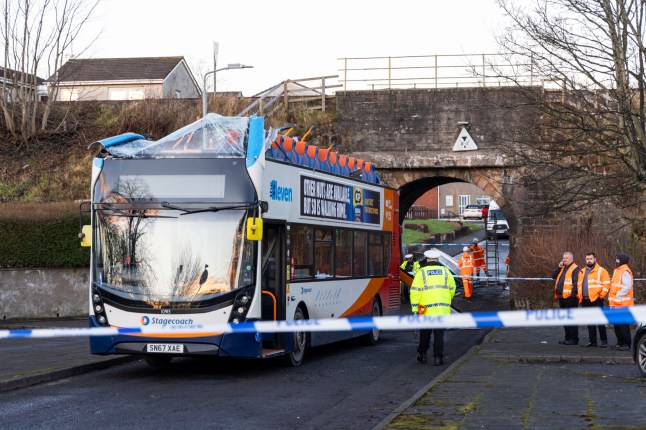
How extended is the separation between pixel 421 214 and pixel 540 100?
195 feet

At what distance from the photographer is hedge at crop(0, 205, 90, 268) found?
25000 millimetres

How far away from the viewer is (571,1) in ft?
67.7

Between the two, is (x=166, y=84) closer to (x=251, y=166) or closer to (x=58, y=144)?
(x=58, y=144)

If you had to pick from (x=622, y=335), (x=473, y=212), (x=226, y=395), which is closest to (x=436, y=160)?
(x=622, y=335)

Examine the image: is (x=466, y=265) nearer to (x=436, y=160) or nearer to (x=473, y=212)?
(x=436, y=160)

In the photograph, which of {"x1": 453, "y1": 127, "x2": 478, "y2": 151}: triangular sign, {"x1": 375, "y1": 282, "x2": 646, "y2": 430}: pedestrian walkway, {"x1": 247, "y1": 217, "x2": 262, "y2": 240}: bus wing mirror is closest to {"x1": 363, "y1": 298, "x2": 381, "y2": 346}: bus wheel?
{"x1": 375, "y1": 282, "x2": 646, "y2": 430}: pedestrian walkway

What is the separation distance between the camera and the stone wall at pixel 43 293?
2488 centimetres

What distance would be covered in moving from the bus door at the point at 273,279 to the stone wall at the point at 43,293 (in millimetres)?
12283

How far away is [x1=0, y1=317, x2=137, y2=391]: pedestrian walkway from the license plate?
1453 mm

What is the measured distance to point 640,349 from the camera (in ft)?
40.8

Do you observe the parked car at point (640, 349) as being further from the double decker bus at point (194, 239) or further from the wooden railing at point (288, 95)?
the wooden railing at point (288, 95)

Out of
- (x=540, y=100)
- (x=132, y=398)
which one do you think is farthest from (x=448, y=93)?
(x=132, y=398)

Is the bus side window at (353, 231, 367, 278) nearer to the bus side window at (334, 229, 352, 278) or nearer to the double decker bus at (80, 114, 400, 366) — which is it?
the bus side window at (334, 229, 352, 278)

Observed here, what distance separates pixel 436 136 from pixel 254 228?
19728 mm
